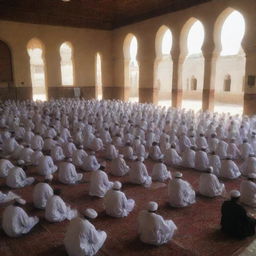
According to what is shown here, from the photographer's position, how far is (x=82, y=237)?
4.06 metres

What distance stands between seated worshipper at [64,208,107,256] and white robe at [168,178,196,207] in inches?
82.4

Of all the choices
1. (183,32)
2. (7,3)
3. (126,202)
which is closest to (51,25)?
(7,3)

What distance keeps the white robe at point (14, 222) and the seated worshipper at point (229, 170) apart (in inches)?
195

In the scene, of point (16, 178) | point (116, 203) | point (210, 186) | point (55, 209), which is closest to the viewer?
point (55, 209)

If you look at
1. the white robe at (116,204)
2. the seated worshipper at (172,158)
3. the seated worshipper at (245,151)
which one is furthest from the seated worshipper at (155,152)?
the white robe at (116,204)

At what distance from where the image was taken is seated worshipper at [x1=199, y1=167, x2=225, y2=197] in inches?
241

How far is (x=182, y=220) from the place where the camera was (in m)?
5.23

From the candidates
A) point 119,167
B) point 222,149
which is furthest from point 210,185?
point 222,149

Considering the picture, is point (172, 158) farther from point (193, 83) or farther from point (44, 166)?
point (193, 83)

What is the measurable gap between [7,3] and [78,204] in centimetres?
1820

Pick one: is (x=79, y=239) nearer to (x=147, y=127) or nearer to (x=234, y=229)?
(x=234, y=229)

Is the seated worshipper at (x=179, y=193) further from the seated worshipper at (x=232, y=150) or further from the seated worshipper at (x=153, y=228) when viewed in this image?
the seated worshipper at (x=232, y=150)

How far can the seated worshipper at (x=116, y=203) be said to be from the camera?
5.25 metres

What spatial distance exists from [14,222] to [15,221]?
2cm
